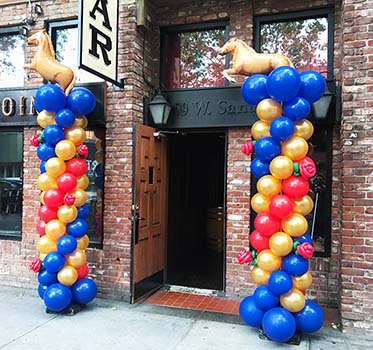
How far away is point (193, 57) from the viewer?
5.60m

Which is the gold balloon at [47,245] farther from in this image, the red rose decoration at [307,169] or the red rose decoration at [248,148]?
the red rose decoration at [307,169]

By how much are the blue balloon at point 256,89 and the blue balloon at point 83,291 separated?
2.80m

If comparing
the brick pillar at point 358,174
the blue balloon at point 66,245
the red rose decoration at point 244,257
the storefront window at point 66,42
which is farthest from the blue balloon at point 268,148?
the storefront window at point 66,42

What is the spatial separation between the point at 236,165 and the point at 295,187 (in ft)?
4.94

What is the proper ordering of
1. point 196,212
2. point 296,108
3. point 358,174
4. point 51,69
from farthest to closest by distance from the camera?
point 196,212
point 51,69
point 358,174
point 296,108

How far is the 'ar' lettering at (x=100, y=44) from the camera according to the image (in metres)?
4.26

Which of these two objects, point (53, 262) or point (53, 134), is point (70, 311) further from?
point (53, 134)

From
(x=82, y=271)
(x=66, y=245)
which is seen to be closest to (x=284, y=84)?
(x=66, y=245)

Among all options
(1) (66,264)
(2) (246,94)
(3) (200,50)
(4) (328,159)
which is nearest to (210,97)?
(3) (200,50)

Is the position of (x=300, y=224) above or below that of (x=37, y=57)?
below

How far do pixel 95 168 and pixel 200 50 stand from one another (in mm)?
2202

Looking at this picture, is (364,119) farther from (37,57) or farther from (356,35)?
(37,57)

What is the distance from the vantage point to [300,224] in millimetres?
3734

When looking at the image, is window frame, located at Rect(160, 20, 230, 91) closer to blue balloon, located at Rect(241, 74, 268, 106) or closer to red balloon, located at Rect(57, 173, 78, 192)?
blue balloon, located at Rect(241, 74, 268, 106)
